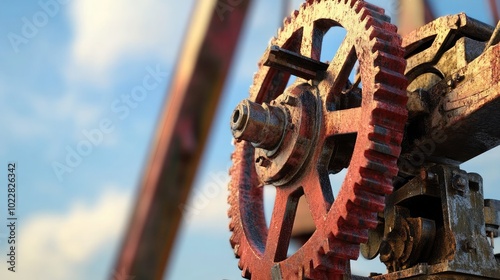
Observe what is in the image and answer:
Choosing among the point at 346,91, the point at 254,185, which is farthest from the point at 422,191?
the point at 254,185

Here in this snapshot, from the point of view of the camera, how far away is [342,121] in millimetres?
2721

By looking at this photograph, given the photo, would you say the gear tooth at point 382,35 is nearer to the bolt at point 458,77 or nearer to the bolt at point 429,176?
the bolt at point 458,77

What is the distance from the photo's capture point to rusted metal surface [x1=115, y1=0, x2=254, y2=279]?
14.5 inches

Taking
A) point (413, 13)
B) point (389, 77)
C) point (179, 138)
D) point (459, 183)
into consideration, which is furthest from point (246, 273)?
point (179, 138)

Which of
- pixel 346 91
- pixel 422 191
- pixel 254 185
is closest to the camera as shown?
pixel 422 191

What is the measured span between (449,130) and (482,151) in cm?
33

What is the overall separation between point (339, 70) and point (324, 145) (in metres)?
0.37

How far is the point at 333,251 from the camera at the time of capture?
98.0 inches

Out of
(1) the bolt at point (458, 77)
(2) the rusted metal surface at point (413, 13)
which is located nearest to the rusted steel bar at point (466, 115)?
(1) the bolt at point (458, 77)

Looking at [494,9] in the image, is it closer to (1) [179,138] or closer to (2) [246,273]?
(2) [246,273]

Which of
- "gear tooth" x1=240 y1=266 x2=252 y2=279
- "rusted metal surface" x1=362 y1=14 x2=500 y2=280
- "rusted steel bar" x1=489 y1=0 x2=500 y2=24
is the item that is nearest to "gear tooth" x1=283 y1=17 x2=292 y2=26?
"rusted metal surface" x1=362 y1=14 x2=500 y2=280

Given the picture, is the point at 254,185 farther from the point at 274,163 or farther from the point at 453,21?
the point at 453,21

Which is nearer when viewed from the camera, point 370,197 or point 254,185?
point 370,197

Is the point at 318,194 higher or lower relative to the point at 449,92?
lower
